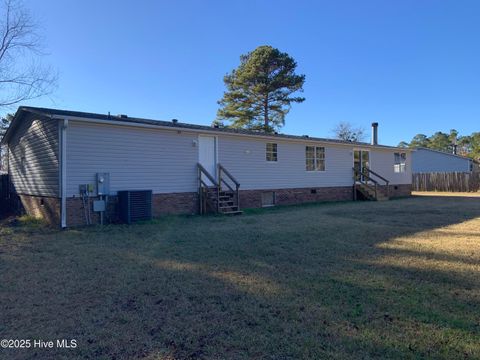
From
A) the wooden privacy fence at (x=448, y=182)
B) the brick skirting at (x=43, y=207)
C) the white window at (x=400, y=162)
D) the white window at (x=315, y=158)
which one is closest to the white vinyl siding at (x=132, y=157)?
the brick skirting at (x=43, y=207)

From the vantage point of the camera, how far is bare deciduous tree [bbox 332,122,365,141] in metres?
43.9

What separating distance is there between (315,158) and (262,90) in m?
14.4

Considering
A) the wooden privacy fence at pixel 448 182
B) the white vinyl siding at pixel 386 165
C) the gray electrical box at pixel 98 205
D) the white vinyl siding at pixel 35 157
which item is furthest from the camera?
the wooden privacy fence at pixel 448 182

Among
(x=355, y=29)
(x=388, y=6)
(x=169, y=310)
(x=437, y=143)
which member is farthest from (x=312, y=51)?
(x=437, y=143)

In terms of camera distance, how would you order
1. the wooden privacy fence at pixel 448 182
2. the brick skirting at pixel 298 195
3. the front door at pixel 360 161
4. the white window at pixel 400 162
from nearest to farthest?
1. the brick skirting at pixel 298 195
2. the front door at pixel 360 161
3. the white window at pixel 400 162
4. the wooden privacy fence at pixel 448 182

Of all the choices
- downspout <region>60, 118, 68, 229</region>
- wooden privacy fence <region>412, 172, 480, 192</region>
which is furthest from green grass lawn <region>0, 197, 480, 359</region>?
wooden privacy fence <region>412, 172, 480, 192</region>

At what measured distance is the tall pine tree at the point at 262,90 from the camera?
29094 millimetres

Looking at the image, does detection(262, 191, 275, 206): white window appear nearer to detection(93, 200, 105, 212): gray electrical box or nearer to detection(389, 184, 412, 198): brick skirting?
detection(93, 200, 105, 212): gray electrical box

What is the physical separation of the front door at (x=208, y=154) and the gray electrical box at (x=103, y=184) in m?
3.46

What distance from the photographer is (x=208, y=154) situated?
12539mm

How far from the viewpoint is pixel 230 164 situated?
13.2 m

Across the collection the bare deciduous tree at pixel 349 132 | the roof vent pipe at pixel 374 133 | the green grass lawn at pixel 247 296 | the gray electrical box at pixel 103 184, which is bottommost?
the green grass lawn at pixel 247 296

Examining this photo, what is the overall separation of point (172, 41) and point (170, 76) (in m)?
4.16

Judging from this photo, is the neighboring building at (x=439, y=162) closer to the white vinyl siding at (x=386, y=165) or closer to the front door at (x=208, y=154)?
the white vinyl siding at (x=386, y=165)
